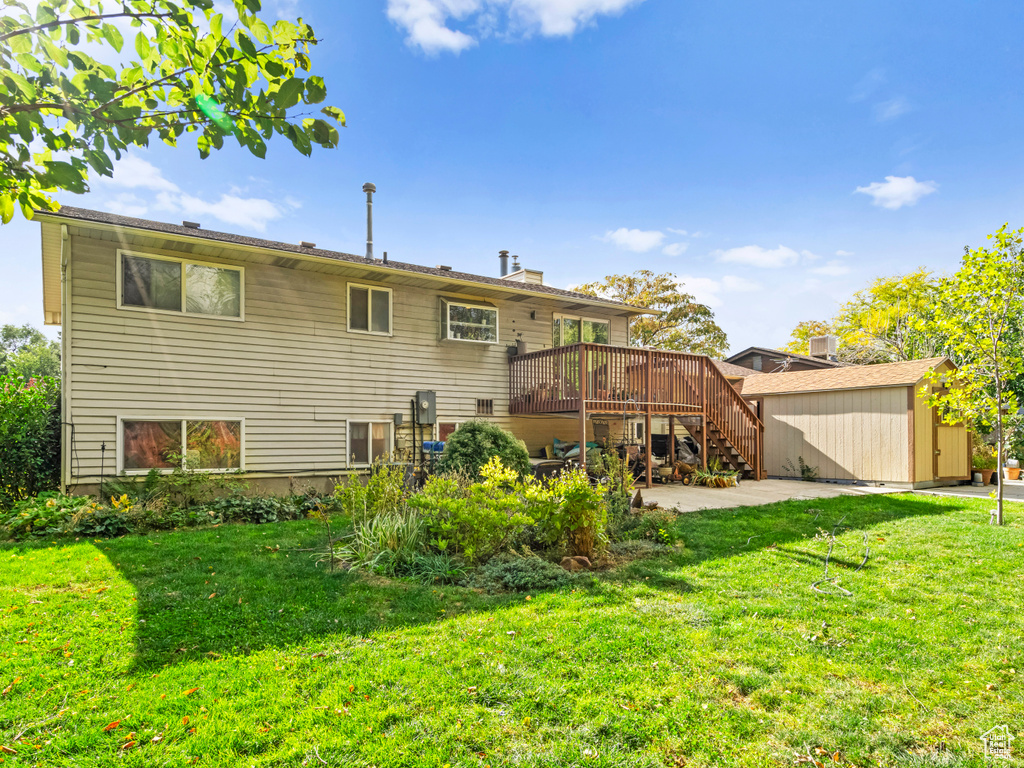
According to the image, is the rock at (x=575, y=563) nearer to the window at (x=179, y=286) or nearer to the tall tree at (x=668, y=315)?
the window at (x=179, y=286)

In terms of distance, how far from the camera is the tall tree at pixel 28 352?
3164cm

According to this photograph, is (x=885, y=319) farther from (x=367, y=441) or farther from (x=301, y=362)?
(x=301, y=362)

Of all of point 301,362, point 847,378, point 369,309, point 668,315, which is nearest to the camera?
point 301,362

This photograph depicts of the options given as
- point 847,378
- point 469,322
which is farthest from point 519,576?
point 847,378

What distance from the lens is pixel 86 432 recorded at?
838cm

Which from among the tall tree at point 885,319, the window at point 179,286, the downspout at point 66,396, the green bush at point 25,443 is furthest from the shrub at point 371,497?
the tall tree at point 885,319

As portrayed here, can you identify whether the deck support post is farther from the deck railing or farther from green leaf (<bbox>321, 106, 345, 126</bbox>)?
green leaf (<bbox>321, 106, 345, 126</bbox>)

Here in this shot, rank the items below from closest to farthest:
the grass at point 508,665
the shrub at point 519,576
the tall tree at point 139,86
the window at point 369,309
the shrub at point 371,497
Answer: the tall tree at point 139,86 → the grass at point 508,665 → the shrub at point 519,576 → the shrub at point 371,497 → the window at point 369,309

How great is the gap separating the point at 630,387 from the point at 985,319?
584cm

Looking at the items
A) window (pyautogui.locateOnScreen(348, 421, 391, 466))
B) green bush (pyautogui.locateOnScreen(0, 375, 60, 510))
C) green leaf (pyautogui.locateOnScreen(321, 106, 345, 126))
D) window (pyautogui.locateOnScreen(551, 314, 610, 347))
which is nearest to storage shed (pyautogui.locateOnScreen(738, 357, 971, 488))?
window (pyautogui.locateOnScreen(551, 314, 610, 347))

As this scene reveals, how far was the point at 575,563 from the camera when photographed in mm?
5344

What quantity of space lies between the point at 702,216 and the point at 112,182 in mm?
14977

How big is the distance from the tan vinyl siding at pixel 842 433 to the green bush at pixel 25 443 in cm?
1529

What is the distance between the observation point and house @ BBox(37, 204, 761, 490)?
8.56 meters
